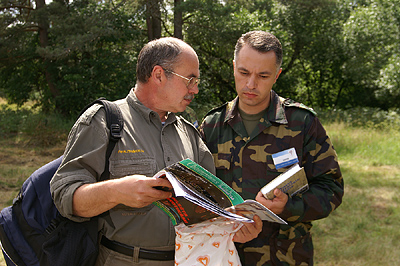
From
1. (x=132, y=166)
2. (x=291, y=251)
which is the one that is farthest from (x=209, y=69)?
(x=132, y=166)

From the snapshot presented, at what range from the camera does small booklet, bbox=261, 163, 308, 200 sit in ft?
6.66

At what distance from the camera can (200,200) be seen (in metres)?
1.43

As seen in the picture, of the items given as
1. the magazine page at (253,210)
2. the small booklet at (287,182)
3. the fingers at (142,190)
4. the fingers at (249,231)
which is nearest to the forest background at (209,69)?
the small booklet at (287,182)

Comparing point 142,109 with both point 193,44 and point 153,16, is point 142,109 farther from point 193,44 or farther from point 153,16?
point 193,44

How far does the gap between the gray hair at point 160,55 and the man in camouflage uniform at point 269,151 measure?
0.68 metres

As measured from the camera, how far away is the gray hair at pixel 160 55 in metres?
1.93

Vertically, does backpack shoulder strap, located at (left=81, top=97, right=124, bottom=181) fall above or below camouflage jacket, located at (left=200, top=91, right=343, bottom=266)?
above

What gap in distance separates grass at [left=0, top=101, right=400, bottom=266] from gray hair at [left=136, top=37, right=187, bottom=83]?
376 cm

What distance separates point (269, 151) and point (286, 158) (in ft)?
0.43

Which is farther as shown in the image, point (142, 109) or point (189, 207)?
point (142, 109)

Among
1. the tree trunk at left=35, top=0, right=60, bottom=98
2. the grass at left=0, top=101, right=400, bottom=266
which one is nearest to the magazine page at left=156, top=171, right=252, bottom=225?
the grass at left=0, top=101, right=400, bottom=266

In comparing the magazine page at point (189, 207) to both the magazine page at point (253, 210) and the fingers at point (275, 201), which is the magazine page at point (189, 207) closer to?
the magazine page at point (253, 210)

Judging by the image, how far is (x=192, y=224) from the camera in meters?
1.65

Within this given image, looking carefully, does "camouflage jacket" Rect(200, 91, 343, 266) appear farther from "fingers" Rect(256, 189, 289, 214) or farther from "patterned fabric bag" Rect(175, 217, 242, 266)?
"patterned fabric bag" Rect(175, 217, 242, 266)
